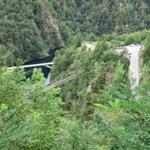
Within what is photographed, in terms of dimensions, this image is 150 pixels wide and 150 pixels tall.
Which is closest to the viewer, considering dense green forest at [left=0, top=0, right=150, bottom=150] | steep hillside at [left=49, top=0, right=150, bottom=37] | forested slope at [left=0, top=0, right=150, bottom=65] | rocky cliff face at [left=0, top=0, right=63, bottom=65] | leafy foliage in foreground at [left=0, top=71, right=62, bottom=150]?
dense green forest at [left=0, top=0, right=150, bottom=150]

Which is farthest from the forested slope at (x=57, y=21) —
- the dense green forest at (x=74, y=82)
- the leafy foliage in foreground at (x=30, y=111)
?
the leafy foliage in foreground at (x=30, y=111)

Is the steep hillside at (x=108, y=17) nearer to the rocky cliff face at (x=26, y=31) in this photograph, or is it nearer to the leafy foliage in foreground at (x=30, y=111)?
the rocky cliff face at (x=26, y=31)

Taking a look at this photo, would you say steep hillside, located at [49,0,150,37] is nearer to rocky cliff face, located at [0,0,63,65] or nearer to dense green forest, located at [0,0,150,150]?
dense green forest, located at [0,0,150,150]

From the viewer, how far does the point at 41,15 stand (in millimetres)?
166625

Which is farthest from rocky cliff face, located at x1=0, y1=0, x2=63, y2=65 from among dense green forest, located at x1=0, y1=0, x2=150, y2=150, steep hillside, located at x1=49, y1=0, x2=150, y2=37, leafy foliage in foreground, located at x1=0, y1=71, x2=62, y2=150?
leafy foliage in foreground, located at x1=0, y1=71, x2=62, y2=150

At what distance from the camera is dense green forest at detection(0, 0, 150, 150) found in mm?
10836

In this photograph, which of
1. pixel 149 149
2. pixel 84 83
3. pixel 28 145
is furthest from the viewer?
pixel 84 83

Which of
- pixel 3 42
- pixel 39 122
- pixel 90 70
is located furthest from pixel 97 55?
pixel 3 42

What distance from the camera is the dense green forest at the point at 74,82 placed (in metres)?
10.8

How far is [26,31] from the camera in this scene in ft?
487

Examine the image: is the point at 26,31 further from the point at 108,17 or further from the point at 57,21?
the point at 108,17

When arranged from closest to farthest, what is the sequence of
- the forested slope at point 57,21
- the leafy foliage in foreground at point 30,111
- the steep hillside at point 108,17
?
the leafy foliage in foreground at point 30,111
the forested slope at point 57,21
the steep hillside at point 108,17

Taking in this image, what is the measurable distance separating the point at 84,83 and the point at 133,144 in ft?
170

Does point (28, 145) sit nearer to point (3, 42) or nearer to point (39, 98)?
point (39, 98)
